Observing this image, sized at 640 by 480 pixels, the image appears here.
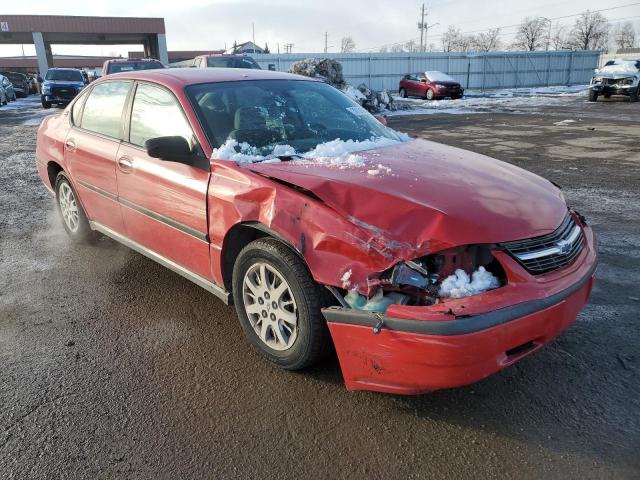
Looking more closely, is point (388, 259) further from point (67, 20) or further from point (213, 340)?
point (67, 20)

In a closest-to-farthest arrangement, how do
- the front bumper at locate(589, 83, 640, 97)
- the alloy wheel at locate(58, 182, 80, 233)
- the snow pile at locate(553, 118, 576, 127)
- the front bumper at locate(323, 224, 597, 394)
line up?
the front bumper at locate(323, 224, 597, 394) < the alloy wheel at locate(58, 182, 80, 233) < the snow pile at locate(553, 118, 576, 127) < the front bumper at locate(589, 83, 640, 97)

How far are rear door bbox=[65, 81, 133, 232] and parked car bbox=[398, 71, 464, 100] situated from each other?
2532 centimetres

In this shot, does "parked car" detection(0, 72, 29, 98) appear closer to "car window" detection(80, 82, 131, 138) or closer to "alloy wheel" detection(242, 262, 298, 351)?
"car window" detection(80, 82, 131, 138)

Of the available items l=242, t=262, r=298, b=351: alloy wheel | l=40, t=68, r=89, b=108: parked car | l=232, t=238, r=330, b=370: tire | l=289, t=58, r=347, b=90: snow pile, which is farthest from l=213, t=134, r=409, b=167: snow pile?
l=40, t=68, r=89, b=108: parked car

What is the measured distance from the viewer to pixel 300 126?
11.9 feet

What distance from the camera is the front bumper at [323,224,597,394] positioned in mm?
Answer: 2158

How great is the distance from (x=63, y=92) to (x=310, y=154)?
867 inches

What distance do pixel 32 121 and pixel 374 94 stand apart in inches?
513

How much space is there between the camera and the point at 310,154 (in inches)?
126

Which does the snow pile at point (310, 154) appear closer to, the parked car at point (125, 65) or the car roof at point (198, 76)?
the car roof at point (198, 76)

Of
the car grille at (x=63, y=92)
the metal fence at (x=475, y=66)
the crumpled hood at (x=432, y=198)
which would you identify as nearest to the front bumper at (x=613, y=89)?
the metal fence at (x=475, y=66)

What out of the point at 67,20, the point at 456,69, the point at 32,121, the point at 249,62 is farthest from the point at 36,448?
the point at 67,20

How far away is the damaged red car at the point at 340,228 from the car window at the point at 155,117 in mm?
14

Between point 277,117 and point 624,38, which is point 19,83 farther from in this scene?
point 624,38
